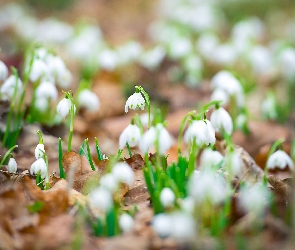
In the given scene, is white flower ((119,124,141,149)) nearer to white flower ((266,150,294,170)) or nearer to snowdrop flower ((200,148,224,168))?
snowdrop flower ((200,148,224,168))

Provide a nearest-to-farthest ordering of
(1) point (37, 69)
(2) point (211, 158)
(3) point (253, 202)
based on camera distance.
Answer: (3) point (253, 202) → (2) point (211, 158) → (1) point (37, 69)

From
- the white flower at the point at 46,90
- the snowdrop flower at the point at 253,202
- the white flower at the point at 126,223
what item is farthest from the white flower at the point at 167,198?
the white flower at the point at 46,90

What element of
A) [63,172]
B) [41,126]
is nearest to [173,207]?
[63,172]

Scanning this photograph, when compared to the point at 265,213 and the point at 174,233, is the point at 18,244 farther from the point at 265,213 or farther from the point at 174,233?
the point at 265,213

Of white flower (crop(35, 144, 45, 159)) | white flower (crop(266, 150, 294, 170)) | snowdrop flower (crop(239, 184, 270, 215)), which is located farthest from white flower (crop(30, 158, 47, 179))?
white flower (crop(266, 150, 294, 170))

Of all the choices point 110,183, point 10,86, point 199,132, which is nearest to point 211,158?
point 199,132

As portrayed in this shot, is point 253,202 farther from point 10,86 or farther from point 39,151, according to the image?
point 10,86

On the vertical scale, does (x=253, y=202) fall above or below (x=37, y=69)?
below
